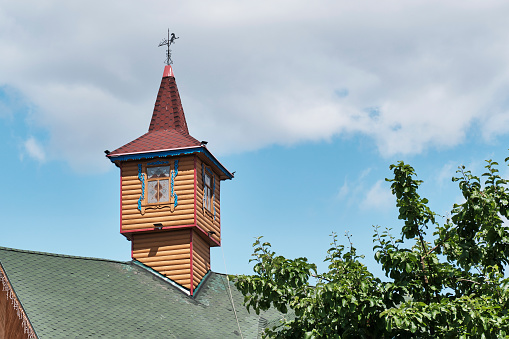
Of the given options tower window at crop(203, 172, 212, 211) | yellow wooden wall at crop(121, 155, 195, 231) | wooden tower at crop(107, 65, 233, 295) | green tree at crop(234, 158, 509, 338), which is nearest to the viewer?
green tree at crop(234, 158, 509, 338)

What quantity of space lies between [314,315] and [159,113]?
15.2m

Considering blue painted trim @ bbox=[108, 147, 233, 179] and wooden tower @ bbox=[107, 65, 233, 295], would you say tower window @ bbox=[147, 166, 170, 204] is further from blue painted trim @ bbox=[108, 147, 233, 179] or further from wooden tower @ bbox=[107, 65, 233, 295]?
blue painted trim @ bbox=[108, 147, 233, 179]

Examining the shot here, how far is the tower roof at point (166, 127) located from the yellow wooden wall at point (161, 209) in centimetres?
44

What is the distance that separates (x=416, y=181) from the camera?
14.2 m

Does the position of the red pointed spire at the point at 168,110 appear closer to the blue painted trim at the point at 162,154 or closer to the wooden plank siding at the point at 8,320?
the blue painted trim at the point at 162,154

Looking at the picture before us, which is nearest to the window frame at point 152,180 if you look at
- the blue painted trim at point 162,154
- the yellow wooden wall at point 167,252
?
the blue painted trim at point 162,154

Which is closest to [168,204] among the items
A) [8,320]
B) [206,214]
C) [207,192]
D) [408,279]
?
[206,214]

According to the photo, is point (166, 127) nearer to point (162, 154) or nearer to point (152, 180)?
point (162, 154)

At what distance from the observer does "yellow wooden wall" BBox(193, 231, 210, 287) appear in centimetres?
2483

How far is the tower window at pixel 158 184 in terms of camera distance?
25.3 metres

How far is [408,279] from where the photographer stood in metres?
13.9

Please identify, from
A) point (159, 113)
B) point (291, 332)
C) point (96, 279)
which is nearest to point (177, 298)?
point (96, 279)

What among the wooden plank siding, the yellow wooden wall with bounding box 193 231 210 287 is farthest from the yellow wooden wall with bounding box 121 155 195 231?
the wooden plank siding

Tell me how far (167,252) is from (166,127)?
15.7 ft
